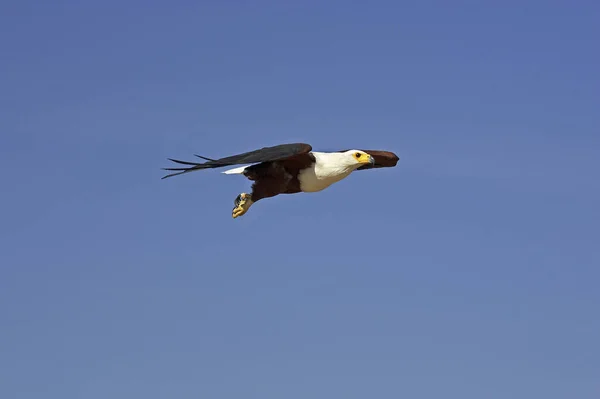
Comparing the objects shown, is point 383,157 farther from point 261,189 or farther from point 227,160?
point 227,160

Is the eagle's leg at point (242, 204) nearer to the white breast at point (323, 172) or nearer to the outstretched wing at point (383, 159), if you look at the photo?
the white breast at point (323, 172)

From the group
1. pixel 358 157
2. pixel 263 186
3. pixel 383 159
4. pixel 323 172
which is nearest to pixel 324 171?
pixel 323 172

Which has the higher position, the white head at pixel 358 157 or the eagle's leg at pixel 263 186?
the white head at pixel 358 157

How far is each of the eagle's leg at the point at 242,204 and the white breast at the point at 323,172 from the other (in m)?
0.97

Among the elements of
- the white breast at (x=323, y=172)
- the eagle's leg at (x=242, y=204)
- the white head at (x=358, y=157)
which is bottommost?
the eagle's leg at (x=242, y=204)

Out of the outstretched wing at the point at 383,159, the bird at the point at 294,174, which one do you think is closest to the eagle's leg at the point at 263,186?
the bird at the point at 294,174

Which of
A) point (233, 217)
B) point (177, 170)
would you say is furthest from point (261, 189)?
point (177, 170)

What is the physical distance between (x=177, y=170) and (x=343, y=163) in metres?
3.60

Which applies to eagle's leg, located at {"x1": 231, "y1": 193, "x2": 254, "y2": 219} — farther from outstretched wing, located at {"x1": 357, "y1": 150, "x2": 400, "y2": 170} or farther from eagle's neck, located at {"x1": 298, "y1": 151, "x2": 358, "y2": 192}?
outstretched wing, located at {"x1": 357, "y1": 150, "x2": 400, "y2": 170}

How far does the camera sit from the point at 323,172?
2011 centimetres

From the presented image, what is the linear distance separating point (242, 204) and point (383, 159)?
3727mm

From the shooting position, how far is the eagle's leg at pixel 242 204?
2014cm

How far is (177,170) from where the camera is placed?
1798cm

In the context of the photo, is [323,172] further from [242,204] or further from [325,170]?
[242,204]
